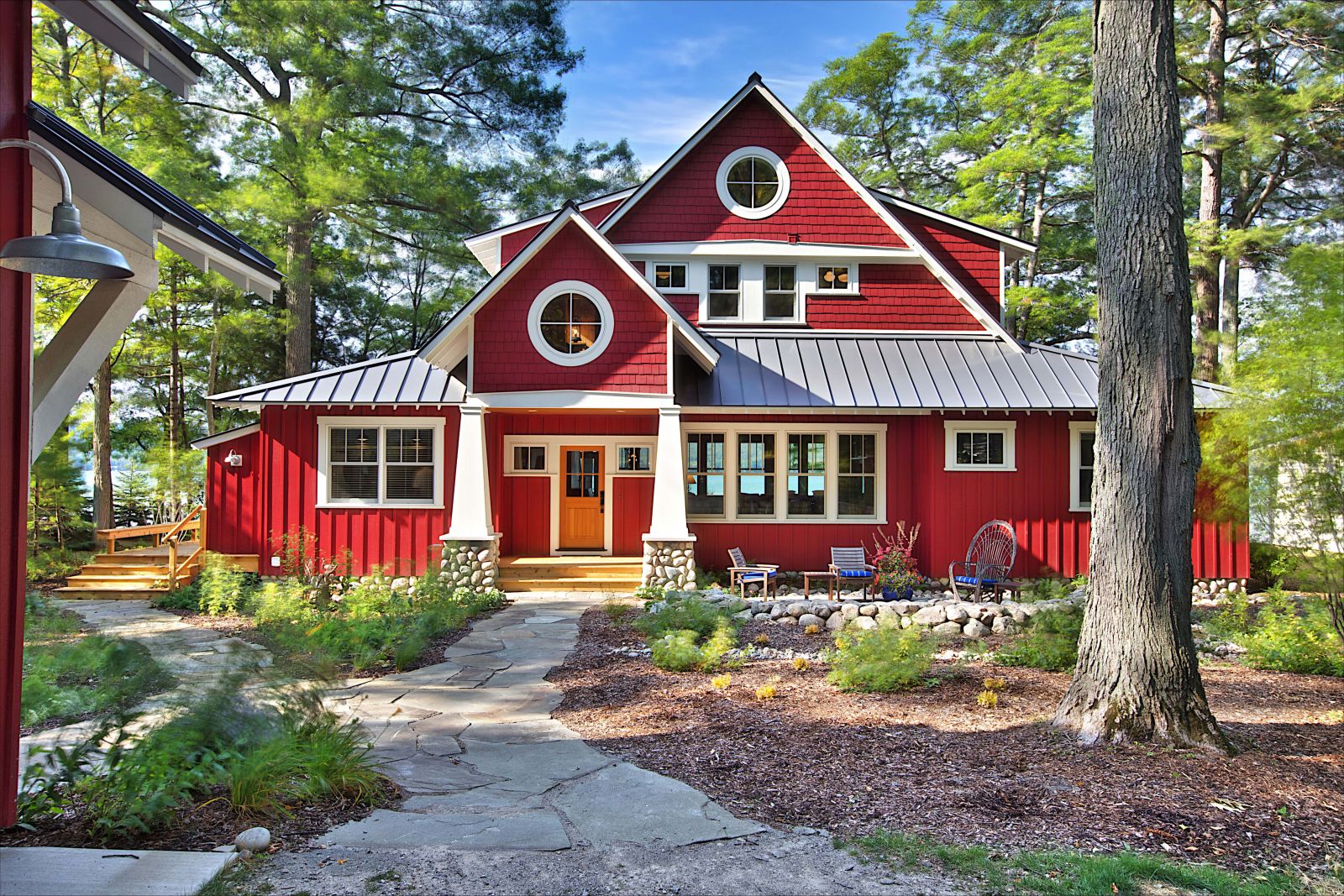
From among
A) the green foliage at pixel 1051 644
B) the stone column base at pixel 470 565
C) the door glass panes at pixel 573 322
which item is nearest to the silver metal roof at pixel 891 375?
the door glass panes at pixel 573 322

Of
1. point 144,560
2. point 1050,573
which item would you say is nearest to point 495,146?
point 144,560

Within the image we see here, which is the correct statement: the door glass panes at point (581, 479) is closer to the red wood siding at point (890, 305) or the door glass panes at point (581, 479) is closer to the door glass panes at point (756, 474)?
the door glass panes at point (756, 474)

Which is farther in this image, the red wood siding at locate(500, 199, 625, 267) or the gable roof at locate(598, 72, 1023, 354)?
the red wood siding at locate(500, 199, 625, 267)

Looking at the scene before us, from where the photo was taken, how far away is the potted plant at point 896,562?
1155 cm

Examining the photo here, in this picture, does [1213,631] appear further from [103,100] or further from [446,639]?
[103,100]

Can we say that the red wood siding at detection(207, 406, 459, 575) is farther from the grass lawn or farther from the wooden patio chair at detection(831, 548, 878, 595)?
the wooden patio chair at detection(831, 548, 878, 595)

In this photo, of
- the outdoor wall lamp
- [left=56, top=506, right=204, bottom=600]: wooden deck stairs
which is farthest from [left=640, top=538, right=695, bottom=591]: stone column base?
the outdoor wall lamp

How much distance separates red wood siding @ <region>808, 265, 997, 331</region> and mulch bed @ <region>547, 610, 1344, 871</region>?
7.90 m

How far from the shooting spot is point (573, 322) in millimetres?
11883

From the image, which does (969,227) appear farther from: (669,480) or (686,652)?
(686,652)

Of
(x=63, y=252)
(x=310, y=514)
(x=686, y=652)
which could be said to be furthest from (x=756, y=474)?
(x=63, y=252)

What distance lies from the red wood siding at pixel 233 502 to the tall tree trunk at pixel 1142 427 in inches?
456

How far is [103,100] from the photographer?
1692cm

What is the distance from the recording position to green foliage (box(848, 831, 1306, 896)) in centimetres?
353
